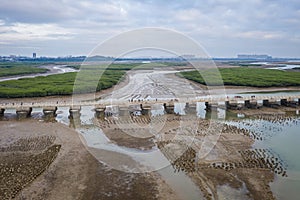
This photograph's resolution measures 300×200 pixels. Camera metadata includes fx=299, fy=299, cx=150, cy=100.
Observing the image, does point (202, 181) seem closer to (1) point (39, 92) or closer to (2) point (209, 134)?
→ (2) point (209, 134)

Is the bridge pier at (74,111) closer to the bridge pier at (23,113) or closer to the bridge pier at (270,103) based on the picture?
the bridge pier at (23,113)

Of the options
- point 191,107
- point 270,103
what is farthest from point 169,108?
point 270,103

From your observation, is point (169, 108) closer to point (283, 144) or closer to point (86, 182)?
point (283, 144)

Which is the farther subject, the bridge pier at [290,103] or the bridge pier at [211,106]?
the bridge pier at [290,103]

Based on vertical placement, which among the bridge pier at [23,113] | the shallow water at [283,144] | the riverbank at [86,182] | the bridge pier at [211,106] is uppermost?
the bridge pier at [211,106]

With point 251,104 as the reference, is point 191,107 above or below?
below

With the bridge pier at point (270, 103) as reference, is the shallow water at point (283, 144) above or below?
below

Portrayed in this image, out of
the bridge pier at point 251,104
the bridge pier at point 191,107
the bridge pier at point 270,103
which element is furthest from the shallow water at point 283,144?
the bridge pier at point 191,107

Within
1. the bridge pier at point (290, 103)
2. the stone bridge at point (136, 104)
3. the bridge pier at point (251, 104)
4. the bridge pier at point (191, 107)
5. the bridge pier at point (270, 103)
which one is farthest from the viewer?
the bridge pier at point (290, 103)

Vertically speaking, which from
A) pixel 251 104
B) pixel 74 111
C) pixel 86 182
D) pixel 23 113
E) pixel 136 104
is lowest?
pixel 86 182

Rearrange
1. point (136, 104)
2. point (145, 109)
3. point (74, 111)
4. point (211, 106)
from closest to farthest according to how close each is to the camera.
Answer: point (74, 111) < point (145, 109) < point (136, 104) < point (211, 106)

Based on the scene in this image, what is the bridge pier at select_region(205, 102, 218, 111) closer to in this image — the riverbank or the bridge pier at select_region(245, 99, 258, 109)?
the bridge pier at select_region(245, 99, 258, 109)

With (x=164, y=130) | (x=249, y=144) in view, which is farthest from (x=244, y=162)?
(x=164, y=130)

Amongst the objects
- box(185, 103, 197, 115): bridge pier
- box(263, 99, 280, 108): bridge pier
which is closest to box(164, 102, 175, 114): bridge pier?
box(185, 103, 197, 115): bridge pier
